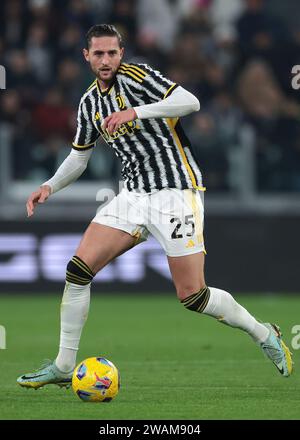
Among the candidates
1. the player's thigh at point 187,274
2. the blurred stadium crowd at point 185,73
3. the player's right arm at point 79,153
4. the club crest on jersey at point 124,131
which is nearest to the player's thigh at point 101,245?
the player's thigh at point 187,274

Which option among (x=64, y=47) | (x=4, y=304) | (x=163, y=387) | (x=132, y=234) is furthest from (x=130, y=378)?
(x=64, y=47)

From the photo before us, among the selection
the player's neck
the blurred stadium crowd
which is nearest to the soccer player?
the player's neck

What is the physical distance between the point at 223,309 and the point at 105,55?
183 cm

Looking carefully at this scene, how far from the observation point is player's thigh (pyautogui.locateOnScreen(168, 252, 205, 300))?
776 cm

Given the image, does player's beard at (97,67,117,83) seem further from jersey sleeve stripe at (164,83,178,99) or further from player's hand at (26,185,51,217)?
player's hand at (26,185,51,217)

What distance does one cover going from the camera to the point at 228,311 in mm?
7867

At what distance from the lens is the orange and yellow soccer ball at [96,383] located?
283 inches

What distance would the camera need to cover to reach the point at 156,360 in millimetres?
9508

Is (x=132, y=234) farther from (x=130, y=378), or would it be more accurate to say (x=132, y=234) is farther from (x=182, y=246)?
(x=130, y=378)

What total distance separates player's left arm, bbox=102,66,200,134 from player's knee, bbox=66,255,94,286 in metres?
0.90

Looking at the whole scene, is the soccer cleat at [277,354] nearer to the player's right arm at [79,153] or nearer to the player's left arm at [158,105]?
the player's left arm at [158,105]

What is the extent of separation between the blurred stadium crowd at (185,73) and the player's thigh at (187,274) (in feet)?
22.1

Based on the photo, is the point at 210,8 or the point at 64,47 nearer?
the point at 64,47

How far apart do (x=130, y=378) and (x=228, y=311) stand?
97 centimetres
